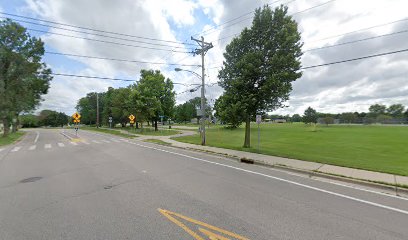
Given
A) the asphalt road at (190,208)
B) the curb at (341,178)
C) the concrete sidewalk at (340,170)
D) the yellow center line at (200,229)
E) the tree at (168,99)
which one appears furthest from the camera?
the tree at (168,99)

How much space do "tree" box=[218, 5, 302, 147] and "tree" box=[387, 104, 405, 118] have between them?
15447cm

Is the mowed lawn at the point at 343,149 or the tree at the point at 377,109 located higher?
the tree at the point at 377,109

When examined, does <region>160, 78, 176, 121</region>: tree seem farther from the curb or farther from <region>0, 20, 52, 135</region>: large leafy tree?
the curb

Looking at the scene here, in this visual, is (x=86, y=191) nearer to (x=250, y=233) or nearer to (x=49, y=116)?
(x=250, y=233)

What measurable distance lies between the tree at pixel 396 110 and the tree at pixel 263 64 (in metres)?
154

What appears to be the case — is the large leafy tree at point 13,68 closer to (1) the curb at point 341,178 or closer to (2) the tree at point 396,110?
(1) the curb at point 341,178

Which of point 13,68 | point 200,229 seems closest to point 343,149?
point 200,229

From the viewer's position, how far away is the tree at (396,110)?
12712 centimetres

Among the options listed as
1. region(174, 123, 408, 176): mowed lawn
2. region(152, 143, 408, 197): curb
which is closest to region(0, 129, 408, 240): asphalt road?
region(152, 143, 408, 197): curb

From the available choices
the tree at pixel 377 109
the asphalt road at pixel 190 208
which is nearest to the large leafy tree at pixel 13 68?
the asphalt road at pixel 190 208

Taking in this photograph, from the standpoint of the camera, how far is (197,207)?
16.5ft

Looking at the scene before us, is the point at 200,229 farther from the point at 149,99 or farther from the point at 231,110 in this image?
the point at 149,99

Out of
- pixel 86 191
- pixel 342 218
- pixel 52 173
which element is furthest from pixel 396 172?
pixel 52 173

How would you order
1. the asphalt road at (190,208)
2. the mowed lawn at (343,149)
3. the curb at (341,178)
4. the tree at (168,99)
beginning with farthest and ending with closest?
1. the tree at (168,99)
2. the mowed lawn at (343,149)
3. the curb at (341,178)
4. the asphalt road at (190,208)
